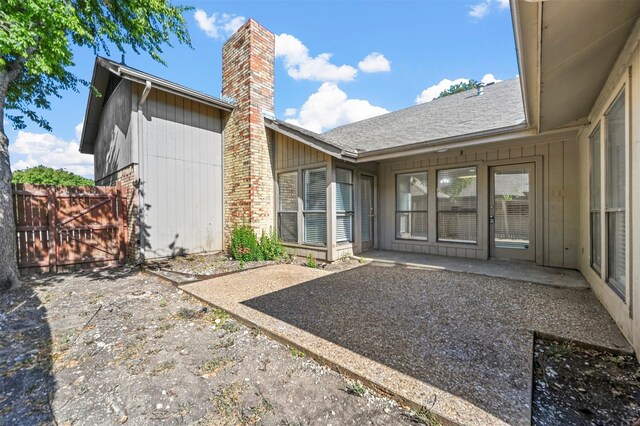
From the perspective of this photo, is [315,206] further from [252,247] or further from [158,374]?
[158,374]

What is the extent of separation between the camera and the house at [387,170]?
148 inches

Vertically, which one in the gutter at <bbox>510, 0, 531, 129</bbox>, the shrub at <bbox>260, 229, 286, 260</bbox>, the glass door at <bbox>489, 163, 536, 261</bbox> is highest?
the gutter at <bbox>510, 0, 531, 129</bbox>

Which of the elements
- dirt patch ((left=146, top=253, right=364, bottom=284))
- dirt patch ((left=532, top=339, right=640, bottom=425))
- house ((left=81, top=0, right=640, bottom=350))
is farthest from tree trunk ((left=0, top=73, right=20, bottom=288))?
dirt patch ((left=532, top=339, right=640, bottom=425))

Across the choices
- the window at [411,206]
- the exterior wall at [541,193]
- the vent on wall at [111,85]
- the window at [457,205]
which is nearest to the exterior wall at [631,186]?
the exterior wall at [541,193]

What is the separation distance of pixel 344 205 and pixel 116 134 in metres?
6.67

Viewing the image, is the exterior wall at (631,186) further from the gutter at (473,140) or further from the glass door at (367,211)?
the glass door at (367,211)

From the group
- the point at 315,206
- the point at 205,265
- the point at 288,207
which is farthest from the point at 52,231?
the point at 315,206

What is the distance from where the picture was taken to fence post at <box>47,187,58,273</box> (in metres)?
5.65

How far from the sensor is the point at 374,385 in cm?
200

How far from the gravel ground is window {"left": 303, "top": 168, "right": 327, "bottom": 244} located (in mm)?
3457

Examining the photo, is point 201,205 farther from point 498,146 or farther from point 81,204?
point 498,146

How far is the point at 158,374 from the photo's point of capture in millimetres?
2287

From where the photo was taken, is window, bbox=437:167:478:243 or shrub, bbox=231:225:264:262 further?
shrub, bbox=231:225:264:262

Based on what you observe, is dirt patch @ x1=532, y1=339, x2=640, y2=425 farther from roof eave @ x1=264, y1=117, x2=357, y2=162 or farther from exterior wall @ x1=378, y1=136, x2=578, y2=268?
roof eave @ x1=264, y1=117, x2=357, y2=162
